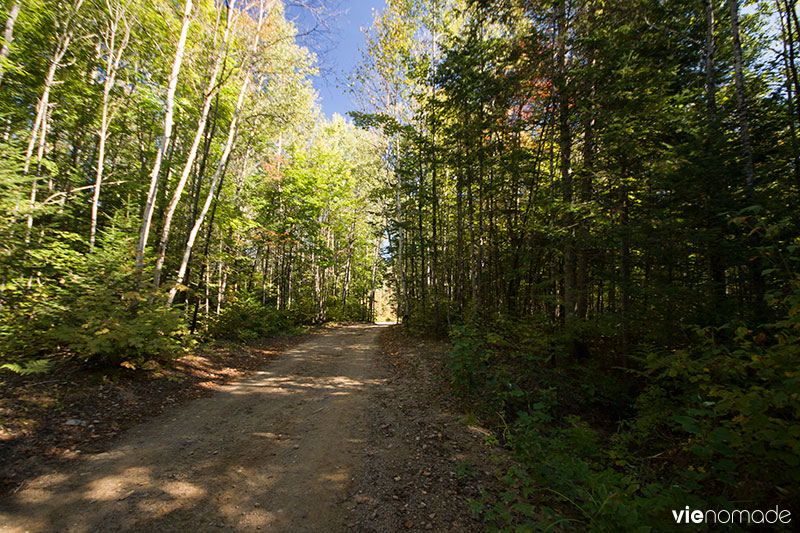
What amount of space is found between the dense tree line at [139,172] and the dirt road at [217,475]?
8.65 ft

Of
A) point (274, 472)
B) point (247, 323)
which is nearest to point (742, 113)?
point (274, 472)

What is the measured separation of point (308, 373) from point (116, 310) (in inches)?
176

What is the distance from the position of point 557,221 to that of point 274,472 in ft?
27.8

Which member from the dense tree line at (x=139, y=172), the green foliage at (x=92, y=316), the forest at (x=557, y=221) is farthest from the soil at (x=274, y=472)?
the dense tree line at (x=139, y=172)

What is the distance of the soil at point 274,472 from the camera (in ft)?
9.08

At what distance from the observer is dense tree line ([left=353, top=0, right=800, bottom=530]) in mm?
2840

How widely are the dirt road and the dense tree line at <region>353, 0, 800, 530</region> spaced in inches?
80.0

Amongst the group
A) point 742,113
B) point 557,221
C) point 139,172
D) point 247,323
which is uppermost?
point 139,172

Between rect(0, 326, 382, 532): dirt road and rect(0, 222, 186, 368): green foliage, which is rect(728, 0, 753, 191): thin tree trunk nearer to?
rect(0, 326, 382, 532): dirt road

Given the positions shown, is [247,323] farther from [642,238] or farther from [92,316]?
[642,238]

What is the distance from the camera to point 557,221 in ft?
26.3

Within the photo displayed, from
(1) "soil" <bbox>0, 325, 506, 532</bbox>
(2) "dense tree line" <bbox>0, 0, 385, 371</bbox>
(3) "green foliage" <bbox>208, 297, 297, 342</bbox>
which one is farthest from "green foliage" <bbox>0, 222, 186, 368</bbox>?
(3) "green foliage" <bbox>208, 297, 297, 342</bbox>

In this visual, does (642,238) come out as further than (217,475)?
Yes

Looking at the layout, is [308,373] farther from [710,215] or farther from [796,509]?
[710,215]
